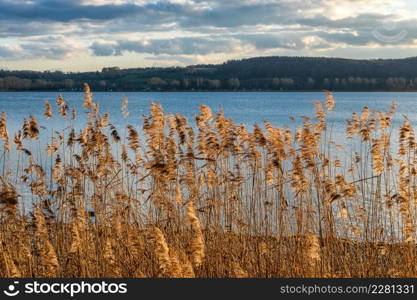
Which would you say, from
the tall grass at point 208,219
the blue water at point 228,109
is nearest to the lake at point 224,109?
the blue water at point 228,109

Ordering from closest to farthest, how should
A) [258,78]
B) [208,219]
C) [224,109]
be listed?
[208,219] < [224,109] < [258,78]

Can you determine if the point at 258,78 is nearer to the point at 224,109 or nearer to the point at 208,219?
the point at 224,109

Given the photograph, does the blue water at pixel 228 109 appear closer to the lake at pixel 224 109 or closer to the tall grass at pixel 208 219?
the lake at pixel 224 109

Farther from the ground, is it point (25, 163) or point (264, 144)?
point (264, 144)

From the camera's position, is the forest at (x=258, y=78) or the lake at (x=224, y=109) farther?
the forest at (x=258, y=78)

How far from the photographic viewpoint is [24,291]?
600 cm

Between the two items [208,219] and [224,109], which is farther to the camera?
[224,109]

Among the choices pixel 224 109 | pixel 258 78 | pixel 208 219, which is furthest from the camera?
pixel 258 78

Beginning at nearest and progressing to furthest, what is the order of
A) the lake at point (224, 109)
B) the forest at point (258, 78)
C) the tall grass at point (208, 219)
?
the tall grass at point (208, 219)
the lake at point (224, 109)
the forest at point (258, 78)

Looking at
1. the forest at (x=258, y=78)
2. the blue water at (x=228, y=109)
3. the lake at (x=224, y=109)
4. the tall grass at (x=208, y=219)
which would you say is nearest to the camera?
the tall grass at (x=208, y=219)

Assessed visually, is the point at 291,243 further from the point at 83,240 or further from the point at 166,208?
the point at 83,240

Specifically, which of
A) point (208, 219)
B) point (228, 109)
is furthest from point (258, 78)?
point (208, 219)

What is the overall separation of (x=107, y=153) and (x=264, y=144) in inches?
98.1

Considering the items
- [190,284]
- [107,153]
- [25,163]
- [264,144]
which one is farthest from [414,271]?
[25,163]
